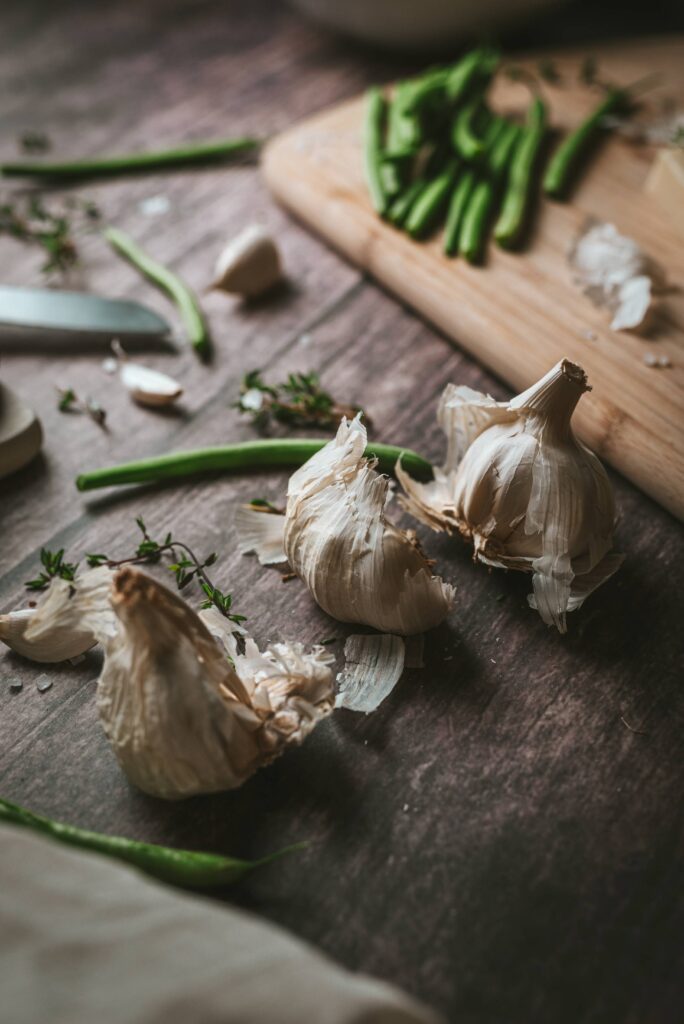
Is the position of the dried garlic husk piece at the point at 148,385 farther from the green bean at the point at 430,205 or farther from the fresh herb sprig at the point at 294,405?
the green bean at the point at 430,205

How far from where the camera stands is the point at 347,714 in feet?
4.04

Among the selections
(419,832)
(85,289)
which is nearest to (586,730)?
(419,832)


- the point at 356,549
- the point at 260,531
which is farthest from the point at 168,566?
the point at 356,549

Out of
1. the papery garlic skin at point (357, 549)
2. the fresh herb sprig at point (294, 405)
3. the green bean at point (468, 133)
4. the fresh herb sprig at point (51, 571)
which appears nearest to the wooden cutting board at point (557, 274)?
the green bean at point (468, 133)

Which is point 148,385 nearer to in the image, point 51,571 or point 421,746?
point 51,571

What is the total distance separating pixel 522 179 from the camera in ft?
6.56

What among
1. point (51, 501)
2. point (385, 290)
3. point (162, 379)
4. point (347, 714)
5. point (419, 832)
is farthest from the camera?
point (385, 290)

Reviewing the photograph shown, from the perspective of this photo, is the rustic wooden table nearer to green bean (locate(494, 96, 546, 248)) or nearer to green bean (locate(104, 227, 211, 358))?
green bean (locate(104, 227, 211, 358))

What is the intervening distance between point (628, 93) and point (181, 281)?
1271mm

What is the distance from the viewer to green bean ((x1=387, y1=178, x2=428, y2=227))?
6.40ft

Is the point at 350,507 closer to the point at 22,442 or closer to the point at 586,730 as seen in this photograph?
the point at 586,730

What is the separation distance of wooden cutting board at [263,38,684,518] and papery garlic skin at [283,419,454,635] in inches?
19.5

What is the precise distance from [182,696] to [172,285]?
1175mm

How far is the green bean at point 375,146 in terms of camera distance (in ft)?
6.53
